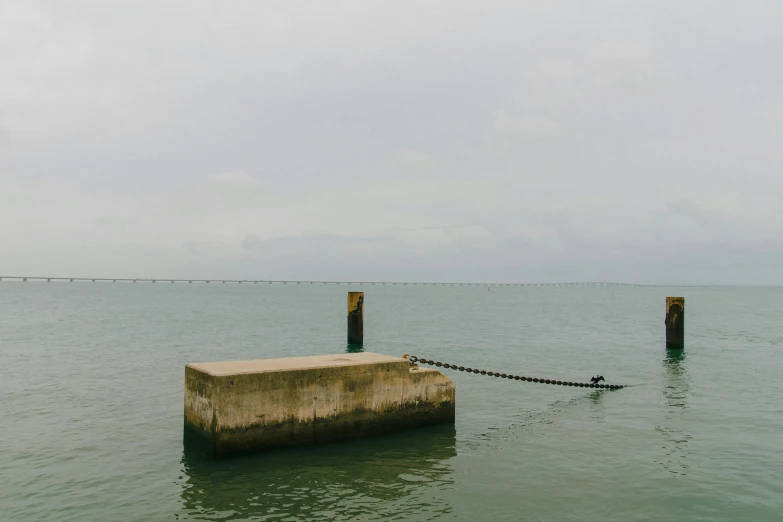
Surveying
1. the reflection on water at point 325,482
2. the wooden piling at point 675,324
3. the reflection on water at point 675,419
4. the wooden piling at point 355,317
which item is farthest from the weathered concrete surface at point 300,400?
the wooden piling at point 675,324

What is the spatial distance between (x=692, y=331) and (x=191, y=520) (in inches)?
1707

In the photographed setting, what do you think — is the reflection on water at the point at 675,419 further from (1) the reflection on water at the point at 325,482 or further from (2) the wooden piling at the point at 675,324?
(1) the reflection on water at the point at 325,482

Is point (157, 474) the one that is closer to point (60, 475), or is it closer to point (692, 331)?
point (60, 475)

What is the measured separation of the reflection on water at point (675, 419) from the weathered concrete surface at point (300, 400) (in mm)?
4681

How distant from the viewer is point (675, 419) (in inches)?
567

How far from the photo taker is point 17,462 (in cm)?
1059

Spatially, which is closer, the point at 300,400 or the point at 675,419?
the point at 300,400

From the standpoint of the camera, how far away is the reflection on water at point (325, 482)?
8367mm

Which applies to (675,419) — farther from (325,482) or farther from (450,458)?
(325,482)

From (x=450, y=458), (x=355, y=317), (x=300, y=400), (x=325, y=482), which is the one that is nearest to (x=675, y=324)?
(x=355, y=317)

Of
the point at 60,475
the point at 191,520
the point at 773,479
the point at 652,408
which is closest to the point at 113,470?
the point at 60,475

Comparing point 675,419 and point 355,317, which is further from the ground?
point 355,317

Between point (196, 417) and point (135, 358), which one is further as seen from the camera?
point (135, 358)

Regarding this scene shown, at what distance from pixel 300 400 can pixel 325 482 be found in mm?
1543
